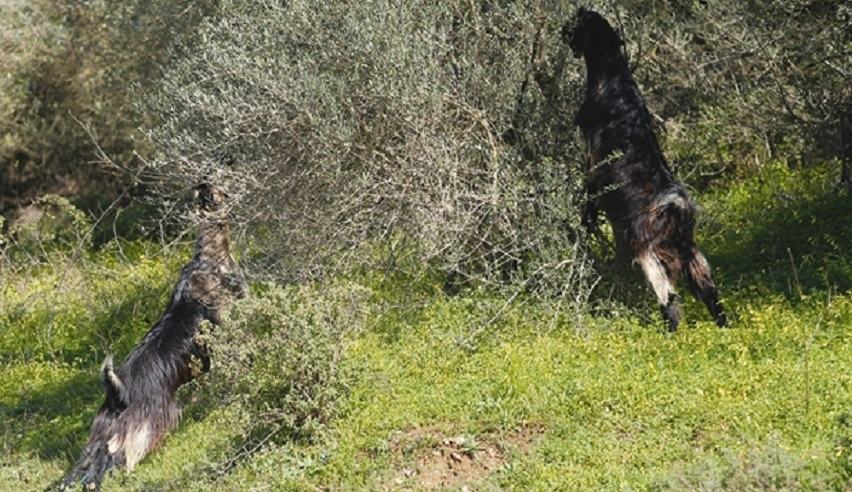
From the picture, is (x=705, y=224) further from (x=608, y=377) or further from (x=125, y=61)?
(x=125, y=61)

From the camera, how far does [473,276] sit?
861cm

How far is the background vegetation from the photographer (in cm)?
680

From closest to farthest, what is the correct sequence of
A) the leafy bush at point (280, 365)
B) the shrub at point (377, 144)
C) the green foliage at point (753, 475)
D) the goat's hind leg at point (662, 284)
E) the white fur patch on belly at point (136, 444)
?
the green foliage at point (753, 475) → the leafy bush at point (280, 365) → the goat's hind leg at point (662, 284) → the white fur patch on belly at point (136, 444) → the shrub at point (377, 144)

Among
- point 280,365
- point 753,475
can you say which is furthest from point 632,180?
point 753,475

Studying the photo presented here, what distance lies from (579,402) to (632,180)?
222cm

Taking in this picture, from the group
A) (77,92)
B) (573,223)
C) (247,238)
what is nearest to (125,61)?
(77,92)

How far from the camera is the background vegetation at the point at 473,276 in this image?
680 centimetres

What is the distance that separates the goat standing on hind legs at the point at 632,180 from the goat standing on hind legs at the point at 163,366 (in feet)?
9.44

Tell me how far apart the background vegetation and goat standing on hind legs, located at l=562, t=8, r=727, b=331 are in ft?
0.81

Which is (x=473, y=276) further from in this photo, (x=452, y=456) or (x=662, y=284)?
(x=452, y=456)

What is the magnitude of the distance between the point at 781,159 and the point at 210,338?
696 cm

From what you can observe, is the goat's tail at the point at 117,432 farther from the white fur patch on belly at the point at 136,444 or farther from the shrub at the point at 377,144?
the shrub at the point at 377,144

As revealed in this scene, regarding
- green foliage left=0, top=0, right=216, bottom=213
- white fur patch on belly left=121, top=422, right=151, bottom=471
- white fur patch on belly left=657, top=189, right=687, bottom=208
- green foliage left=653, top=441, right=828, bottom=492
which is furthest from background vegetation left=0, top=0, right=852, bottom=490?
green foliage left=0, top=0, right=216, bottom=213

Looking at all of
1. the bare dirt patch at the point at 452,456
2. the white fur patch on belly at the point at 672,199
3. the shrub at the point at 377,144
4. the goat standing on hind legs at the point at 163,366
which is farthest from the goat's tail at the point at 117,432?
the white fur patch on belly at the point at 672,199
